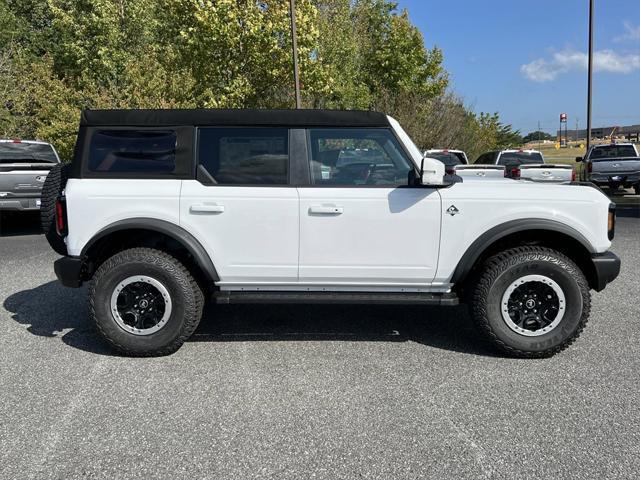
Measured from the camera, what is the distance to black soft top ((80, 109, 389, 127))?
13.0ft

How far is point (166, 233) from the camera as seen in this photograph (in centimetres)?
385

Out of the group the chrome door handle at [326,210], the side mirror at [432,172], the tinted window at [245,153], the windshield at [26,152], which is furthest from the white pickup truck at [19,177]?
the side mirror at [432,172]

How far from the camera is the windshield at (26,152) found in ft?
31.9

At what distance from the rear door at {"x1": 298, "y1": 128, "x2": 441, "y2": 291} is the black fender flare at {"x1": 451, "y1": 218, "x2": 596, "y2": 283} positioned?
246 mm

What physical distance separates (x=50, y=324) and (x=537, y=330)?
4298 mm

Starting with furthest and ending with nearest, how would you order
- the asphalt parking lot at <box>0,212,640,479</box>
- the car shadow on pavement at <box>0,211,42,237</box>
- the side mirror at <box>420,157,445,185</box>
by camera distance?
1. the car shadow on pavement at <box>0,211,42,237</box>
2. the side mirror at <box>420,157,445,185</box>
3. the asphalt parking lot at <box>0,212,640,479</box>

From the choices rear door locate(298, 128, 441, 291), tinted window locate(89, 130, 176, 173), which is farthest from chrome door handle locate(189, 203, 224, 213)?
rear door locate(298, 128, 441, 291)

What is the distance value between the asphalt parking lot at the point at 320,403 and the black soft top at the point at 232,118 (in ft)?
5.92

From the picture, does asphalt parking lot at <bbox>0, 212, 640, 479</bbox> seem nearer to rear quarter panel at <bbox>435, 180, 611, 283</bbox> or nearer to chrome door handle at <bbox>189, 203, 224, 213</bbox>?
rear quarter panel at <bbox>435, 180, 611, 283</bbox>

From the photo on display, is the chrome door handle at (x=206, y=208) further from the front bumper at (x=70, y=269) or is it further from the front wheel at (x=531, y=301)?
the front wheel at (x=531, y=301)

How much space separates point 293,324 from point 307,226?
1256mm

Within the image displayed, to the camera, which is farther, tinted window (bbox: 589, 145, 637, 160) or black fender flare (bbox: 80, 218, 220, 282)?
tinted window (bbox: 589, 145, 637, 160)

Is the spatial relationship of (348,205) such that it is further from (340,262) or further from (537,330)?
(537,330)

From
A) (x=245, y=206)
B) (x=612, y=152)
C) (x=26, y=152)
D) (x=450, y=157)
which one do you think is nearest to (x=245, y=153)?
(x=245, y=206)
